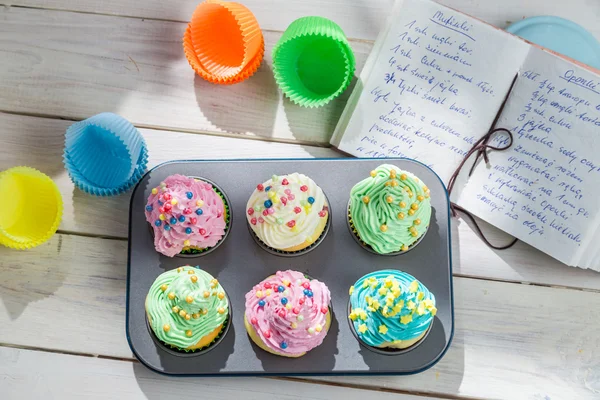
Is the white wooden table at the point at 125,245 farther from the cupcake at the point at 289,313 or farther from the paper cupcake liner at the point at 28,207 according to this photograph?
the cupcake at the point at 289,313

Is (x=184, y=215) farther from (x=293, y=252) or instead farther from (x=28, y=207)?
(x=28, y=207)

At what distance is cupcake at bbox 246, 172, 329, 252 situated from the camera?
1175 mm

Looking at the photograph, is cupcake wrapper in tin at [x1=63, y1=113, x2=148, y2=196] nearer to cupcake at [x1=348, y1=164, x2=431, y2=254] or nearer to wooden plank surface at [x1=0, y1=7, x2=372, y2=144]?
wooden plank surface at [x1=0, y1=7, x2=372, y2=144]

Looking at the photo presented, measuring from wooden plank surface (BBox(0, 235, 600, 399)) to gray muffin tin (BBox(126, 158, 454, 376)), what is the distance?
10 centimetres

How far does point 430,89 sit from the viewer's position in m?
1.36

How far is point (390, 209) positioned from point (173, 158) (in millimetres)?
529

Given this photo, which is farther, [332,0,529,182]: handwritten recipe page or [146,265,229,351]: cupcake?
[332,0,529,182]: handwritten recipe page

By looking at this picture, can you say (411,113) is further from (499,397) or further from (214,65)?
(499,397)

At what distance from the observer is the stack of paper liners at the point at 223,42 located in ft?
4.31

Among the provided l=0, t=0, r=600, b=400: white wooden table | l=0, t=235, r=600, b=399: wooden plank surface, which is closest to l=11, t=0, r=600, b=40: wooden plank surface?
l=0, t=0, r=600, b=400: white wooden table

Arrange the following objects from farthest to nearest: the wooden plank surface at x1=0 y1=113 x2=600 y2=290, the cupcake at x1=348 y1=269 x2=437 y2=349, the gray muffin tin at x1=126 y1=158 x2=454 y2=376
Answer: the wooden plank surface at x1=0 y1=113 x2=600 y2=290
the gray muffin tin at x1=126 y1=158 x2=454 y2=376
the cupcake at x1=348 y1=269 x2=437 y2=349

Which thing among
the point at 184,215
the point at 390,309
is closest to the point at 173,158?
the point at 184,215

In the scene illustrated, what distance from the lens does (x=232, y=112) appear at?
4.60 ft

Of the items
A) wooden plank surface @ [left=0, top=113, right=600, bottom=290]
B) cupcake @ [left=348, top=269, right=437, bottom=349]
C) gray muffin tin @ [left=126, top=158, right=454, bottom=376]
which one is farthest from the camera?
wooden plank surface @ [left=0, top=113, right=600, bottom=290]
